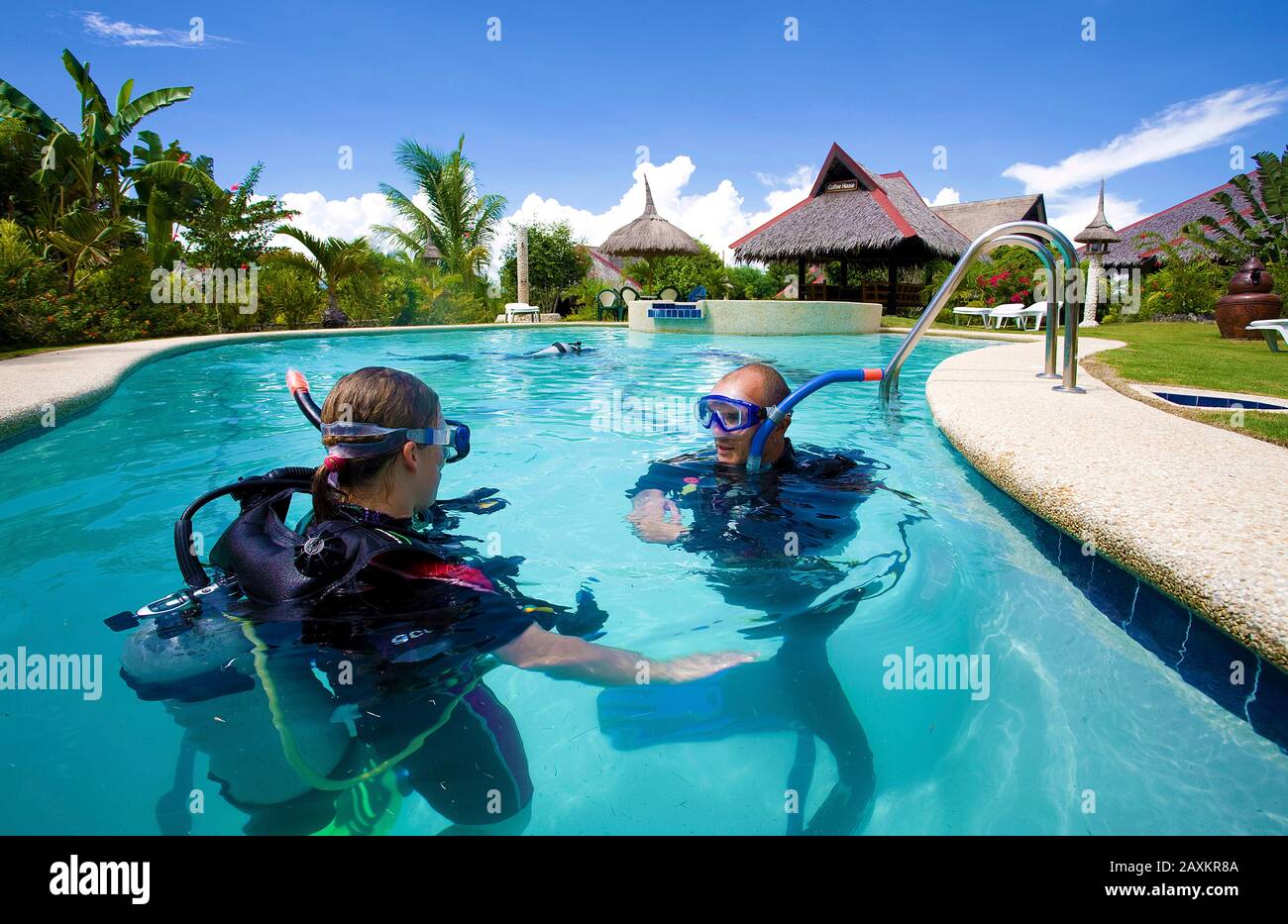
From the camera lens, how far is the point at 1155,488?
3072 mm

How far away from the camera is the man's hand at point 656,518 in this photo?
360 cm

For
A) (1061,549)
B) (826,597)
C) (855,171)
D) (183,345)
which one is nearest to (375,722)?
(826,597)

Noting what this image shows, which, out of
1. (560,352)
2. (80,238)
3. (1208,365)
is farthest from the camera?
(80,238)

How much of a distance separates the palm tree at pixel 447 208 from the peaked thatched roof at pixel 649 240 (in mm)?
5058

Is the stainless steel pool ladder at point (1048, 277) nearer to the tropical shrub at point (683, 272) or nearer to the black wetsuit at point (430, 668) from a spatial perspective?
the black wetsuit at point (430, 668)

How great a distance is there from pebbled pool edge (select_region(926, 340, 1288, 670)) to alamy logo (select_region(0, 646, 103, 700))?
3516mm

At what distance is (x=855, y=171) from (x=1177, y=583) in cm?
2742

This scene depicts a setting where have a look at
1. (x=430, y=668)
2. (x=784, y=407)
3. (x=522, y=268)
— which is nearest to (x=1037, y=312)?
(x=522, y=268)

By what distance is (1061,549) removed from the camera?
3207mm

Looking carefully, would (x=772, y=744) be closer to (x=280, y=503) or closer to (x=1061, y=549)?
(x=280, y=503)

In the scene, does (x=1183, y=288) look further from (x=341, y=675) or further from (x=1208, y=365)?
(x=341, y=675)

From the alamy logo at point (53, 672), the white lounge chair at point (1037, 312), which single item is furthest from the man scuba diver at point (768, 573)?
the white lounge chair at point (1037, 312)

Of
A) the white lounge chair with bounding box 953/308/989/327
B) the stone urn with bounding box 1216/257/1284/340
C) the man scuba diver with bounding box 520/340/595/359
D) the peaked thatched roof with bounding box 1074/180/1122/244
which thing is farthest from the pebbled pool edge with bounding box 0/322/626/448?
the peaked thatched roof with bounding box 1074/180/1122/244

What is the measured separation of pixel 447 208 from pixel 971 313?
19.6 metres
